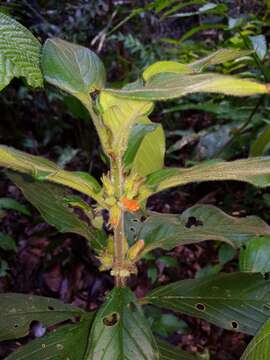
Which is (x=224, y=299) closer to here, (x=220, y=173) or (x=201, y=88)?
(x=220, y=173)

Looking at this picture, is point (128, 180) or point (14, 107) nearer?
point (128, 180)

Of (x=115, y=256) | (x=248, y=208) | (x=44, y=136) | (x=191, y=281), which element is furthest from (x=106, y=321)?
(x=44, y=136)

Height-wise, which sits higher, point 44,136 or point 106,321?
point 106,321

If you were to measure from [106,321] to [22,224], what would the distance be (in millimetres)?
1688

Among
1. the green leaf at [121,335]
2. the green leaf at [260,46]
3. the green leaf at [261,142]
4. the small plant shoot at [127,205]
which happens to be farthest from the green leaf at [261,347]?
the green leaf at [260,46]

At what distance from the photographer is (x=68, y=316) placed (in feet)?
2.66

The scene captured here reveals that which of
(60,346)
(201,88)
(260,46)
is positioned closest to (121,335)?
(60,346)

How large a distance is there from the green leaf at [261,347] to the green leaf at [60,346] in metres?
0.28

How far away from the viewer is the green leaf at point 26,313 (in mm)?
772

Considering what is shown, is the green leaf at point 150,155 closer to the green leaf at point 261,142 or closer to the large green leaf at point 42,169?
the large green leaf at point 42,169

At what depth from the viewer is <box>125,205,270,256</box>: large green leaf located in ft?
2.41

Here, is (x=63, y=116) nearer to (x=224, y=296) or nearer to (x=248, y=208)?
(x=248, y=208)

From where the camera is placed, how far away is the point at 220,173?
59cm

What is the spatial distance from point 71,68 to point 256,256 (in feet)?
1.65
